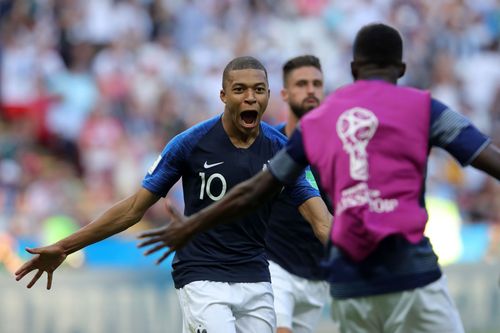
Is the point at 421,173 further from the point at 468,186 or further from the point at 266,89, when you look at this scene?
the point at 468,186

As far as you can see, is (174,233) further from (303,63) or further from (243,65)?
(303,63)

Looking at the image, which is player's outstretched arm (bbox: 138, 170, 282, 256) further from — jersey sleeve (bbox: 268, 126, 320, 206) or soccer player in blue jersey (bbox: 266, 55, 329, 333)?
soccer player in blue jersey (bbox: 266, 55, 329, 333)

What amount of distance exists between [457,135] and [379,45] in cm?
60

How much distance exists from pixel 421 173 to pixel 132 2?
43.6 ft

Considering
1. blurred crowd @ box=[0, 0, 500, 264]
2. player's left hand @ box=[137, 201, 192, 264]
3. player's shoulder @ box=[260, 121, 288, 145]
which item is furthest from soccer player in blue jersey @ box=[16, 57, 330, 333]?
blurred crowd @ box=[0, 0, 500, 264]

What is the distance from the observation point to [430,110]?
5.69 m

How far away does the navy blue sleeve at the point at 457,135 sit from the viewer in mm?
5656

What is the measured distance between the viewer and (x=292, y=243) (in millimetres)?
9883

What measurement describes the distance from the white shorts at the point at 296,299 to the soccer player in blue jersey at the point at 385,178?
3908 millimetres

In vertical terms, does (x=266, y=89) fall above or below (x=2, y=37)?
below

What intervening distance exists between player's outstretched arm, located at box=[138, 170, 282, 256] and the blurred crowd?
9.17 metres

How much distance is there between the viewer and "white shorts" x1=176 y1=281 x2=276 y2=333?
7.60 meters

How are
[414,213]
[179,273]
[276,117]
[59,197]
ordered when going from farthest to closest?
[276,117]
[59,197]
[179,273]
[414,213]

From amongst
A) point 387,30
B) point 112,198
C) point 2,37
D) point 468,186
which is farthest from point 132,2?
point 387,30
